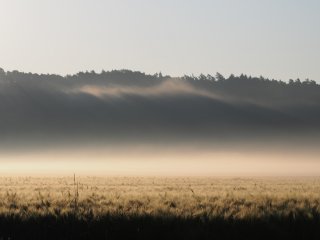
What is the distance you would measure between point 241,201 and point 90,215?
5.86m

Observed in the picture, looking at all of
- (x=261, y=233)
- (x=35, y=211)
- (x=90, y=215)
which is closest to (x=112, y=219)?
(x=90, y=215)

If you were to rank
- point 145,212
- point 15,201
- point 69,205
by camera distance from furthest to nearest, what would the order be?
point 15,201, point 69,205, point 145,212

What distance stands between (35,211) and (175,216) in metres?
3.61

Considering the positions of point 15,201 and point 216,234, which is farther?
point 15,201

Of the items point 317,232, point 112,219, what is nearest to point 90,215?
point 112,219

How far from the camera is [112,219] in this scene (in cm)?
1678

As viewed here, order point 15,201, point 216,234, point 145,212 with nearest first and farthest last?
point 216,234 < point 145,212 < point 15,201

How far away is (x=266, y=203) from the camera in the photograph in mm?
20531

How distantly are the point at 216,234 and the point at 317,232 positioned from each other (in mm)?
2514

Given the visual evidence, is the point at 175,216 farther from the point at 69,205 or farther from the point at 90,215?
the point at 69,205

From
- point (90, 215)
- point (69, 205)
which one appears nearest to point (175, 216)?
point (90, 215)

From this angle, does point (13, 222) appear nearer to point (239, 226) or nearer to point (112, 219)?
point (112, 219)

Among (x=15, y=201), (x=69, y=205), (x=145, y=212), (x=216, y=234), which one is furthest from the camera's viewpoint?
(x=15, y=201)

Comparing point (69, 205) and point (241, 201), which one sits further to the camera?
point (241, 201)
